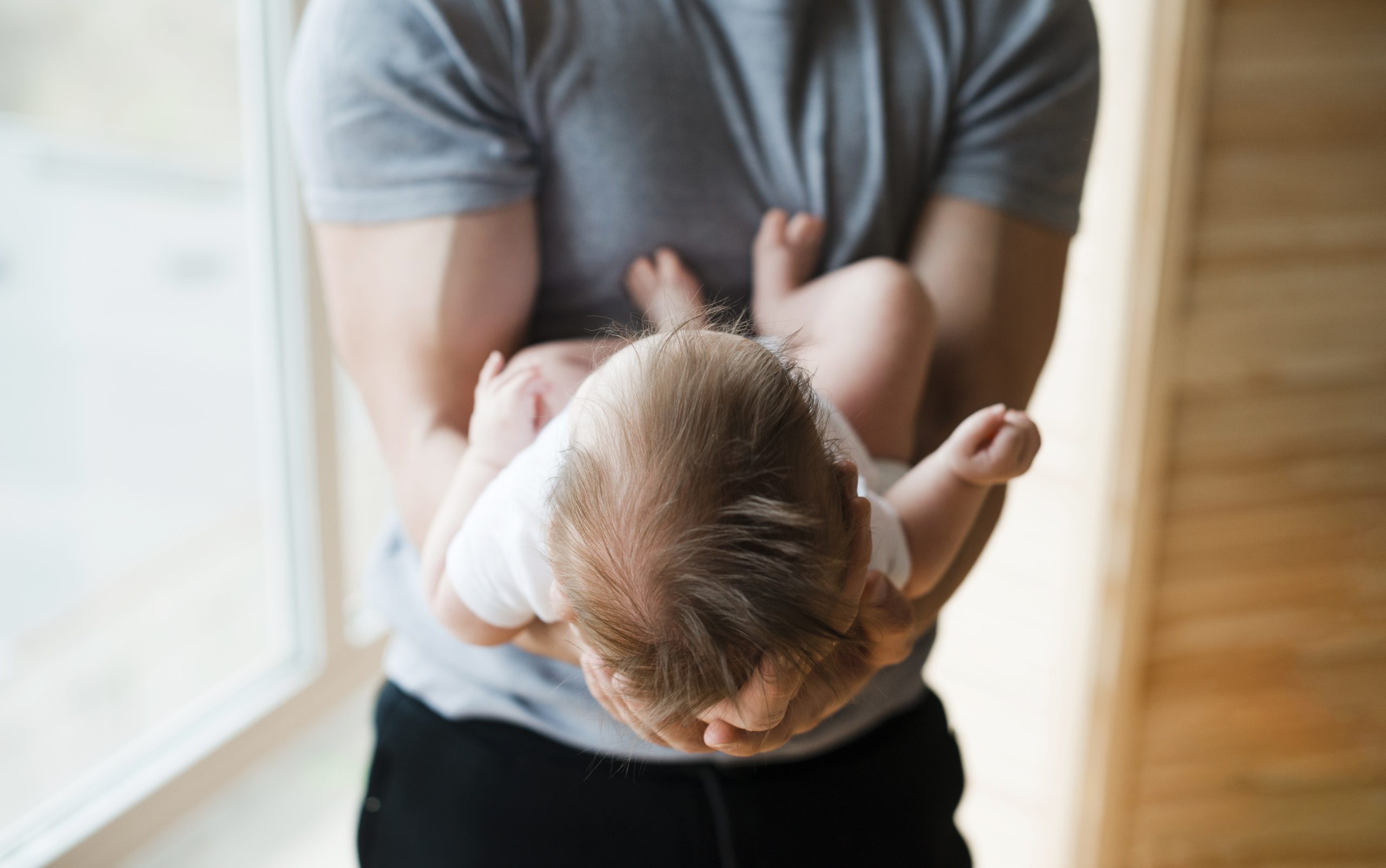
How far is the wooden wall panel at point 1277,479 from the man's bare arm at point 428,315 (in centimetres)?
97

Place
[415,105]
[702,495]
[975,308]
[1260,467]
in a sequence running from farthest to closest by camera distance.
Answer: [1260,467] < [975,308] < [415,105] < [702,495]

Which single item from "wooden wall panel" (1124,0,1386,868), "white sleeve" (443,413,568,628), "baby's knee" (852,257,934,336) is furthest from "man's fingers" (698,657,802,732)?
"wooden wall panel" (1124,0,1386,868)

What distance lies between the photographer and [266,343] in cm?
122

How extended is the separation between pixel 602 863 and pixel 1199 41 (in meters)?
1.11

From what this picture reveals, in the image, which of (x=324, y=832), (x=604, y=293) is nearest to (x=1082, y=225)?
(x=604, y=293)

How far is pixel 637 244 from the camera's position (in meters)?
0.68

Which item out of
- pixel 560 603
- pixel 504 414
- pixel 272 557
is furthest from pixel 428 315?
pixel 272 557

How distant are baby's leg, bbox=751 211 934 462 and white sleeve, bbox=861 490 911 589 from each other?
6cm

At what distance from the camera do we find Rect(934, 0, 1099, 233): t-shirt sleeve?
27.5 inches

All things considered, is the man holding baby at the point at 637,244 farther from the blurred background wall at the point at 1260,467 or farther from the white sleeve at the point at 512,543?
the blurred background wall at the point at 1260,467

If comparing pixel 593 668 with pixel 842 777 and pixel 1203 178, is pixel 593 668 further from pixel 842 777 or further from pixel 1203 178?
pixel 1203 178

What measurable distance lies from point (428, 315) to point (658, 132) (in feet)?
0.63

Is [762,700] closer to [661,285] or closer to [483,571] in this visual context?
[483,571]

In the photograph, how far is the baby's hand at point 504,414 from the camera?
1.86ft
